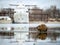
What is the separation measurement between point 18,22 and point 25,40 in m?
0.24

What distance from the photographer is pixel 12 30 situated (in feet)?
5.49

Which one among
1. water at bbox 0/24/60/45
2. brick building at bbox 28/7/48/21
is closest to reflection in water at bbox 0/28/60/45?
water at bbox 0/24/60/45

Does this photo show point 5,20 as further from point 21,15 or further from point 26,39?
point 26,39

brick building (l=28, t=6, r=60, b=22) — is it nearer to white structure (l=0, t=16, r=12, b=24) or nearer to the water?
the water

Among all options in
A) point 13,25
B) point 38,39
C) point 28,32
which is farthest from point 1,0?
point 38,39

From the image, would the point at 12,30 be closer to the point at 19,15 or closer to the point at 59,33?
the point at 19,15

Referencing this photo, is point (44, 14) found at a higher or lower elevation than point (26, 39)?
higher

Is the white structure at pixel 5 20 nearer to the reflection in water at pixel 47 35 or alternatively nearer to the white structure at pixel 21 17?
the white structure at pixel 21 17

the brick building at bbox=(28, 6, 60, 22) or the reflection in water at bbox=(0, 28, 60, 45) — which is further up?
the brick building at bbox=(28, 6, 60, 22)

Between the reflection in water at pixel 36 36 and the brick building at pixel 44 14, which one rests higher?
the brick building at pixel 44 14

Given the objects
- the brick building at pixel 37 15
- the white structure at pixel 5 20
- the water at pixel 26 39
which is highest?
the brick building at pixel 37 15

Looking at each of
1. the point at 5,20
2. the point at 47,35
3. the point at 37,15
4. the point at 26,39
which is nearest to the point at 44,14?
the point at 37,15

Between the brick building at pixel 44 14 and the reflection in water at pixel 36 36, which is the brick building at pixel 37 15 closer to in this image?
the brick building at pixel 44 14

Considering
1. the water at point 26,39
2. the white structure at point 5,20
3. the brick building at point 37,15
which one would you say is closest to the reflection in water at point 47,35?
the water at point 26,39
